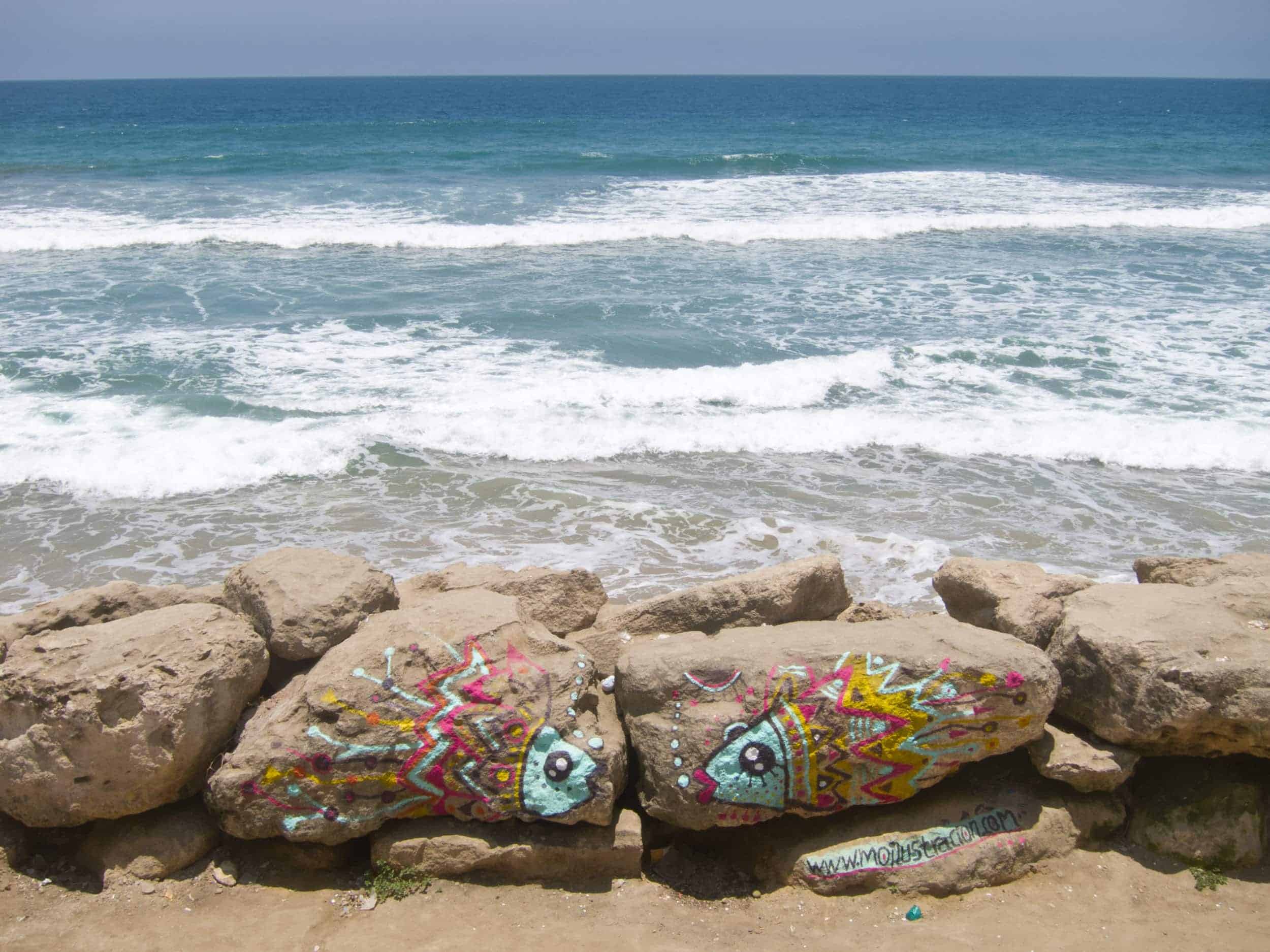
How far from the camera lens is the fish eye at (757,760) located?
4707 mm

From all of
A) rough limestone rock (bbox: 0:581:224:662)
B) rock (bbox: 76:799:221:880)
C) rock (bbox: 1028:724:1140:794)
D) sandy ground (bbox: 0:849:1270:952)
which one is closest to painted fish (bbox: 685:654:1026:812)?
rock (bbox: 1028:724:1140:794)

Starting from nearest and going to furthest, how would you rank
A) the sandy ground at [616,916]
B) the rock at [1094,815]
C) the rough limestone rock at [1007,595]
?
the sandy ground at [616,916]
the rock at [1094,815]
the rough limestone rock at [1007,595]

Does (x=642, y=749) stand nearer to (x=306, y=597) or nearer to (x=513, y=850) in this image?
(x=513, y=850)

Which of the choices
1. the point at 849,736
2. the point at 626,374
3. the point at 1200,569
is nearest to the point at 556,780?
the point at 849,736

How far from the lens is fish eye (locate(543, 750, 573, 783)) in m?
4.67

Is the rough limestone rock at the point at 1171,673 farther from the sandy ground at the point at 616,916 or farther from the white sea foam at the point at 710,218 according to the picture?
the white sea foam at the point at 710,218

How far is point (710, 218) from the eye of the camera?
78.6 feet

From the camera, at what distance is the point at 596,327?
14.7m

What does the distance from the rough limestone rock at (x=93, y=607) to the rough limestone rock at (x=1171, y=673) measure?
15.5ft

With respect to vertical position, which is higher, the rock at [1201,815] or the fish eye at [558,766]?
the fish eye at [558,766]

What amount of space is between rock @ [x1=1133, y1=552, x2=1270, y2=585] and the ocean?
164cm

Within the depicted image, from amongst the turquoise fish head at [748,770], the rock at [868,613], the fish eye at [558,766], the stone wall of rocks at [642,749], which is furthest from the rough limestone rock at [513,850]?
the rock at [868,613]

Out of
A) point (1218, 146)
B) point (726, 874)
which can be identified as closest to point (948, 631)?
point (726, 874)

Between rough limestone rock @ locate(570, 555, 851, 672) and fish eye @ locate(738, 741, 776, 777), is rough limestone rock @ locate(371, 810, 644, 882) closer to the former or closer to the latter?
fish eye @ locate(738, 741, 776, 777)
